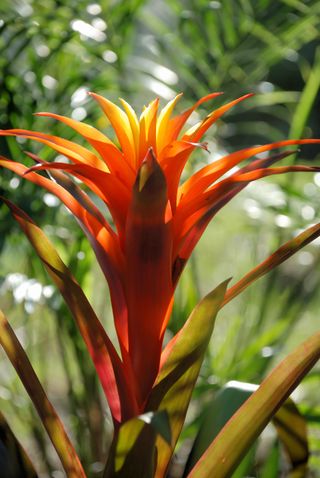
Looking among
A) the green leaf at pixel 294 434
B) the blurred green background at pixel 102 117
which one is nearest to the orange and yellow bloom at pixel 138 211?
the green leaf at pixel 294 434

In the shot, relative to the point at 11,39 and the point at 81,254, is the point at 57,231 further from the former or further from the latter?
the point at 11,39

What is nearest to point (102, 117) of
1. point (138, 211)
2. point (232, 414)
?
point (232, 414)

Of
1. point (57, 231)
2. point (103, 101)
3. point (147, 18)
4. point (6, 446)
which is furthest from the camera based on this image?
point (147, 18)

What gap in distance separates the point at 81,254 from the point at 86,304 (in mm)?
450

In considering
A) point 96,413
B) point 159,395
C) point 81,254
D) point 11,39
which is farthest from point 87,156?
point 96,413

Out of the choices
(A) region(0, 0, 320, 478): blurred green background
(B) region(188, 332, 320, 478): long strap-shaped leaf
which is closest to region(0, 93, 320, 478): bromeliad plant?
(B) region(188, 332, 320, 478): long strap-shaped leaf

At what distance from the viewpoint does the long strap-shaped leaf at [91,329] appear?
60 cm

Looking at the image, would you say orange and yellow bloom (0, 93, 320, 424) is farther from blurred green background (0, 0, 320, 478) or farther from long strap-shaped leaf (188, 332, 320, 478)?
blurred green background (0, 0, 320, 478)

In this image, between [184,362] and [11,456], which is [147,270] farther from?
[11,456]

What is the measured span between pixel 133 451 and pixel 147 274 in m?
0.13

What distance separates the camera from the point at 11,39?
1.10 m

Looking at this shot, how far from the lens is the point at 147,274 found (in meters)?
0.57

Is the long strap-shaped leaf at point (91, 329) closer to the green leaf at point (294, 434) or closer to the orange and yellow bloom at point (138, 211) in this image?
the orange and yellow bloom at point (138, 211)

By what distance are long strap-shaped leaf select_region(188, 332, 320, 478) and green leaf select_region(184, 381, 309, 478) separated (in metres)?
0.15
